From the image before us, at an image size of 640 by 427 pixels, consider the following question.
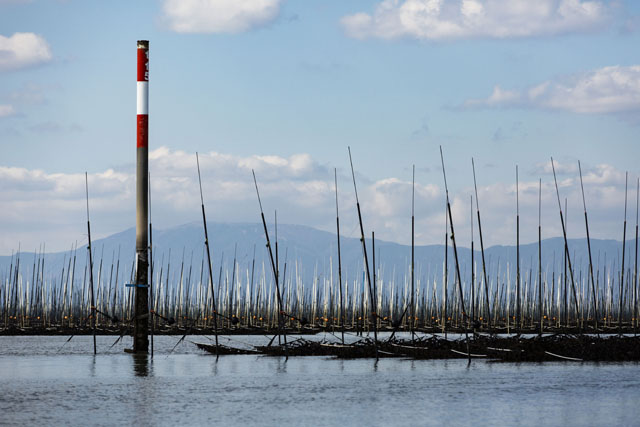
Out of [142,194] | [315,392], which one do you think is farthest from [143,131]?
[315,392]

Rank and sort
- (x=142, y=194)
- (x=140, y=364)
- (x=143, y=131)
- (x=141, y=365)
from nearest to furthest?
1. (x=141, y=365)
2. (x=140, y=364)
3. (x=142, y=194)
4. (x=143, y=131)

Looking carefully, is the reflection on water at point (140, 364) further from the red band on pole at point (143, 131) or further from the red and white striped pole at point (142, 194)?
the red band on pole at point (143, 131)

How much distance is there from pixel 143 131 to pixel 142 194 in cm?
356

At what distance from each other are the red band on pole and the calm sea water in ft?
37.9

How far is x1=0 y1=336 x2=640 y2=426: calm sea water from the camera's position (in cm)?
2905

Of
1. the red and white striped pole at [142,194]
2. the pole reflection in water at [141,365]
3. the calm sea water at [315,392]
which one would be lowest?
the calm sea water at [315,392]

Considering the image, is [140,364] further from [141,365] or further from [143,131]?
[143,131]

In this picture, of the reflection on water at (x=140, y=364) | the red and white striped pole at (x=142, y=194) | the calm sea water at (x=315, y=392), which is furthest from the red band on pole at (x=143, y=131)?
the calm sea water at (x=315, y=392)

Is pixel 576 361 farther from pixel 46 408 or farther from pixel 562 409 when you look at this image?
pixel 46 408

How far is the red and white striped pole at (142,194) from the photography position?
2133 inches

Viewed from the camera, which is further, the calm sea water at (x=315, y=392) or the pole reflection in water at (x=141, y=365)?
the pole reflection in water at (x=141, y=365)

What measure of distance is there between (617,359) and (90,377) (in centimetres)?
2571

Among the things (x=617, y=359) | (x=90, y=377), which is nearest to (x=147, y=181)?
(x=90, y=377)

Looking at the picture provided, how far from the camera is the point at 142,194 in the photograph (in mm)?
54750
